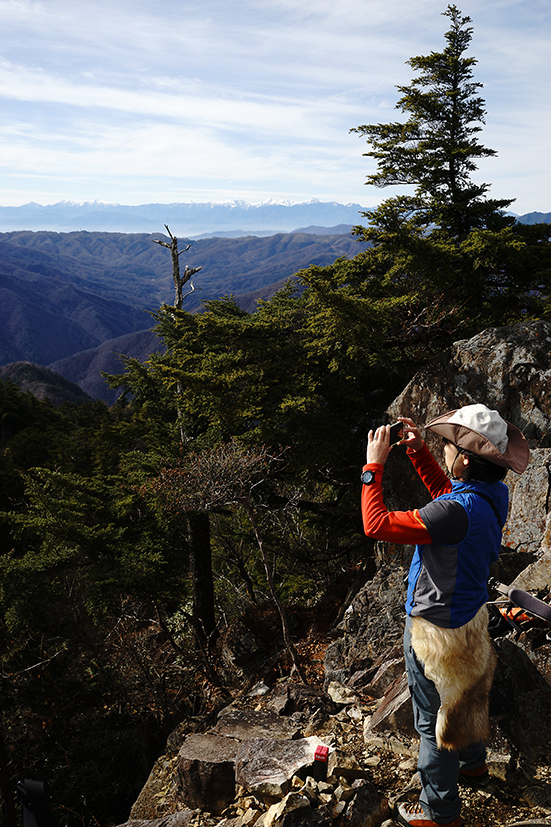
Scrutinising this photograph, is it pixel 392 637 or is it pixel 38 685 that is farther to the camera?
pixel 38 685

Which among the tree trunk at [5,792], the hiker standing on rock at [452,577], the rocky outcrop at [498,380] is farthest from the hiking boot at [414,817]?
the tree trunk at [5,792]

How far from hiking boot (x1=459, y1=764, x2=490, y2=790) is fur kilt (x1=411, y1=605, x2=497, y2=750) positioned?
500 mm

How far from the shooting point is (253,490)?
9922mm

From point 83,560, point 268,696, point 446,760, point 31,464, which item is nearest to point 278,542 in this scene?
point 83,560

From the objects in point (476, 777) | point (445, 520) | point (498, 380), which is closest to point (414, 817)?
point (476, 777)

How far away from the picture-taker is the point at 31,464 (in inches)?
906

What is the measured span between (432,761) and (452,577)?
1.01 m

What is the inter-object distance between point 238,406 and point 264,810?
6210 mm

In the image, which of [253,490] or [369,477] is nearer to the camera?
[369,477]

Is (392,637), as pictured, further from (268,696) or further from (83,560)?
(83,560)

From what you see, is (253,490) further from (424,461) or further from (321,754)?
(424,461)

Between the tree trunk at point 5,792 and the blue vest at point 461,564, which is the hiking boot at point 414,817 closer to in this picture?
the blue vest at point 461,564

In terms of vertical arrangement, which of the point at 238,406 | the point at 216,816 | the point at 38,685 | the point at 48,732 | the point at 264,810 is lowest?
the point at 48,732

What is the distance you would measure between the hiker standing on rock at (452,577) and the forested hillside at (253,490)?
4798 millimetres
